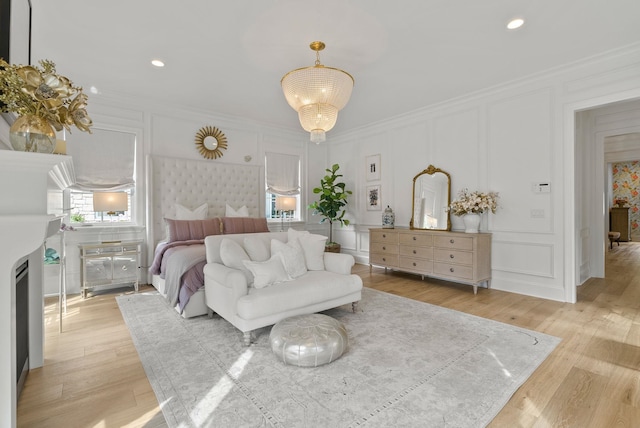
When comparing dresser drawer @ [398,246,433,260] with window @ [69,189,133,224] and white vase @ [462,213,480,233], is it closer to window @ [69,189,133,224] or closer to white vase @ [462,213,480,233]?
white vase @ [462,213,480,233]

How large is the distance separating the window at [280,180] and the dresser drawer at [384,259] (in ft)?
5.93

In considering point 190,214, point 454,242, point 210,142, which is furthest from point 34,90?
point 454,242

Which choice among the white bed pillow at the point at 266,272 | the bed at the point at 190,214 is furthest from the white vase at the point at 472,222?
the bed at the point at 190,214

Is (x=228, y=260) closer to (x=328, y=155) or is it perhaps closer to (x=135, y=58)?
(x=135, y=58)

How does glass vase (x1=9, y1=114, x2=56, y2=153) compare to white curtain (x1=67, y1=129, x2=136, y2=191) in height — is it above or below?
below

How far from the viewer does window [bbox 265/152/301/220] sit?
613 centimetres

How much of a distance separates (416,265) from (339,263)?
1.87m

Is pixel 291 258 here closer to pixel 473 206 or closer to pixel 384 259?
pixel 384 259

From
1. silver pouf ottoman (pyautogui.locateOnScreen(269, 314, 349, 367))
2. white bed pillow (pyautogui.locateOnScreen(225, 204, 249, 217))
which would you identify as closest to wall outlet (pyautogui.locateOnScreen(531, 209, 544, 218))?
silver pouf ottoman (pyautogui.locateOnScreen(269, 314, 349, 367))

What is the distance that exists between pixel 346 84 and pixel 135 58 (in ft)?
7.99

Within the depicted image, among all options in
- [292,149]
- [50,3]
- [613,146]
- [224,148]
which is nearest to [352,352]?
[50,3]

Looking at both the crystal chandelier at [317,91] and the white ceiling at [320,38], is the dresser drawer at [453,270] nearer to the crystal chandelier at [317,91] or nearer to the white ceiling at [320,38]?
the white ceiling at [320,38]

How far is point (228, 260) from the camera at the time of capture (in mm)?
2941

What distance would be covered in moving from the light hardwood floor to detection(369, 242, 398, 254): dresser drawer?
1255mm
